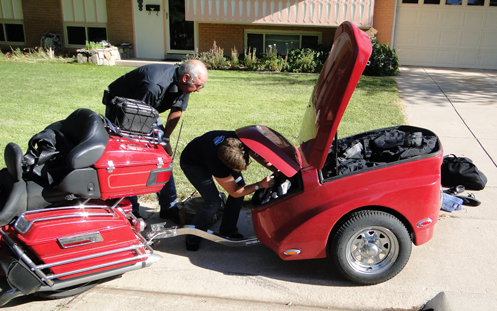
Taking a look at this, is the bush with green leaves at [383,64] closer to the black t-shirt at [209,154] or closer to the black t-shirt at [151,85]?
the black t-shirt at [151,85]

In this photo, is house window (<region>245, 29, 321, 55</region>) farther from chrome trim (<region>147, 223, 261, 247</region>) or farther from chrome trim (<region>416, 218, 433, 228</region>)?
chrome trim (<region>416, 218, 433, 228</region>)

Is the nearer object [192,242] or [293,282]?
[293,282]

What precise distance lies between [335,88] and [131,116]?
158 centimetres

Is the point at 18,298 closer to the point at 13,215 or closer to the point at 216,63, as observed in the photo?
the point at 13,215

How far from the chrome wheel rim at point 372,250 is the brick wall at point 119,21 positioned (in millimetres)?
16093

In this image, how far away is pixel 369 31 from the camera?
14.6 meters

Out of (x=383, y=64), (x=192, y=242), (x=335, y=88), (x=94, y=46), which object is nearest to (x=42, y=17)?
(x=94, y=46)

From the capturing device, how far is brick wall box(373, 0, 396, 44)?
48.8 feet

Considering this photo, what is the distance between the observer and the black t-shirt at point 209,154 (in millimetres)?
3531

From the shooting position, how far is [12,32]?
18438 mm

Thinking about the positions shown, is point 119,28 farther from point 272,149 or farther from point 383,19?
point 272,149

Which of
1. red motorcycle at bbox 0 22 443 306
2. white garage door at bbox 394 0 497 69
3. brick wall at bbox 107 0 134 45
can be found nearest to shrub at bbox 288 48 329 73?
white garage door at bbox 394 0 497 69

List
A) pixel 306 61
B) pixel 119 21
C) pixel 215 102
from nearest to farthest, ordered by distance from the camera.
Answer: pixel 215 102, pixel 306 61, pixel 119 21

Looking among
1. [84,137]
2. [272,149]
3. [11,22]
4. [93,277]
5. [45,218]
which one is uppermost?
[11,22]
